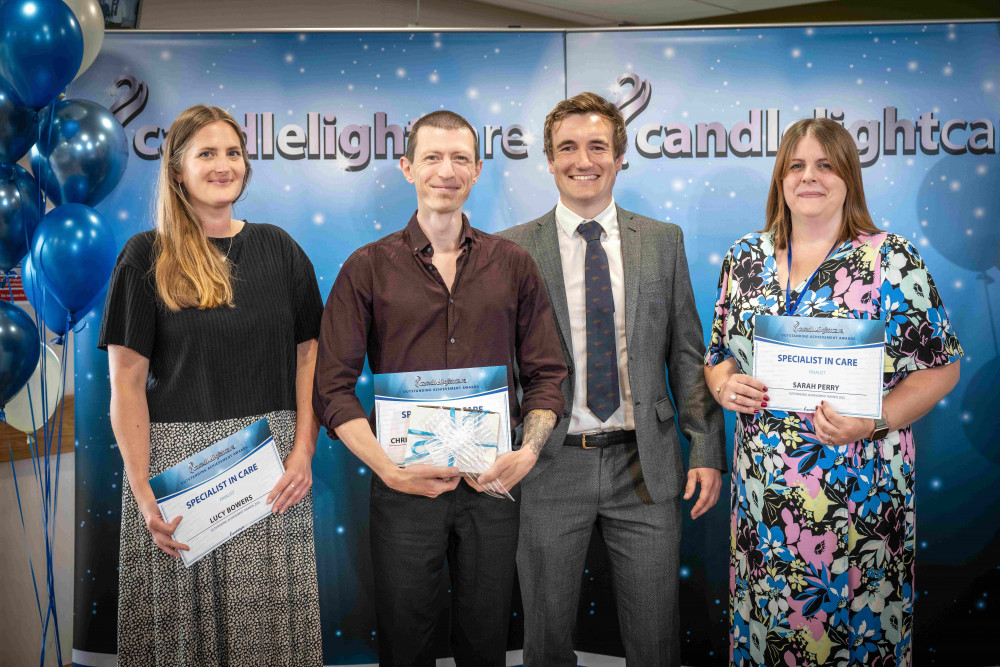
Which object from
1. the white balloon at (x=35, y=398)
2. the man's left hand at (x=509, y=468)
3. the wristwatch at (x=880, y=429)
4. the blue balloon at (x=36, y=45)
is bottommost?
the man's left hand at (x=509, y=468)

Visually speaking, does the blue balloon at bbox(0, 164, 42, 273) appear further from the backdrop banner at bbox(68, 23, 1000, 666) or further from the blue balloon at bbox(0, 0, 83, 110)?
the backdrop banner at bbox(68, 23, 1000, 666)

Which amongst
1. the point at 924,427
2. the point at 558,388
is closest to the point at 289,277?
the point at 558,388

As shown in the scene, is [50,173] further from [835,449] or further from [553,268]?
[835,449]

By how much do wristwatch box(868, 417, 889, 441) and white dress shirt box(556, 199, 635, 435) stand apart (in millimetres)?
728

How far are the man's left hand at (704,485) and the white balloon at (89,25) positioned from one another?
261 cm

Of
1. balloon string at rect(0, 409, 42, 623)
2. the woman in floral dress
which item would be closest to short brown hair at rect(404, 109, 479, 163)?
the woman in floral dress

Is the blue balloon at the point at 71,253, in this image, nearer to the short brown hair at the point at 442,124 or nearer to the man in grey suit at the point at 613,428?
the short brown hair at the point at 442,124

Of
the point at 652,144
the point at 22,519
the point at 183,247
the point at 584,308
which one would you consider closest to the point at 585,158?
the point at 584,308

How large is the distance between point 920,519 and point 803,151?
1.85 m

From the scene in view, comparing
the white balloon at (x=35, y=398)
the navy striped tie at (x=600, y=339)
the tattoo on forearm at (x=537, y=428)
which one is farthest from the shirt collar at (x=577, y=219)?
the white balloon at (x=35, y=398)

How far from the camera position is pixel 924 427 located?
3195 mm

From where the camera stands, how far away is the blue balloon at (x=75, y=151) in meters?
2.69

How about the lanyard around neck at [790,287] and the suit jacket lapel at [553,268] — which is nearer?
the lanyard around neck at [790,287]

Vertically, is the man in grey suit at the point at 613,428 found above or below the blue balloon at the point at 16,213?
below
